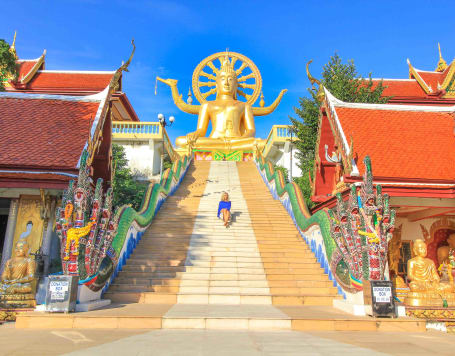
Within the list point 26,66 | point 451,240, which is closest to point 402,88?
point 451,240

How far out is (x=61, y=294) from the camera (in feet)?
17.4

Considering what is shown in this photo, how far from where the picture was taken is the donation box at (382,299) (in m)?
5.30

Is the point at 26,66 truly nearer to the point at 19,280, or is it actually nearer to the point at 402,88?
the point at 19,280

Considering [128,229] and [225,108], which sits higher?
[225,108]

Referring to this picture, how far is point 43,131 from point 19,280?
4.12 m

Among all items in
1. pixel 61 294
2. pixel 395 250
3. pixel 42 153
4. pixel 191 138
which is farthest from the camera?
pixel 191 138

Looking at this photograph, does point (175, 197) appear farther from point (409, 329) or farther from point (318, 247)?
point (409, 329)

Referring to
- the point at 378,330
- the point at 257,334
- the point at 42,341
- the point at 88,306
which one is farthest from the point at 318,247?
the point at 42,341

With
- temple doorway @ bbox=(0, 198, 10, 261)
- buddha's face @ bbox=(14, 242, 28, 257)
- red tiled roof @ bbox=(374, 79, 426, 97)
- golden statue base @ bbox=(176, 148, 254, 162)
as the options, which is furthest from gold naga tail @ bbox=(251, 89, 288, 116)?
buddha's face @ bbox=(14, 242, 28, 257)

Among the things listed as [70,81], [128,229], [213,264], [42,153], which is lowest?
[213,264]

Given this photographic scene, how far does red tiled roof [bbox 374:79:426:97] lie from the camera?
21234 mm

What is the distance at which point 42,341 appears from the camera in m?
4.08

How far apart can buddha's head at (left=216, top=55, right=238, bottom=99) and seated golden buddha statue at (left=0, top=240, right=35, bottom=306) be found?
18.0 meters

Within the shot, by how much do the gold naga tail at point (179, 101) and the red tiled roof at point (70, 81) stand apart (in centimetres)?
390
